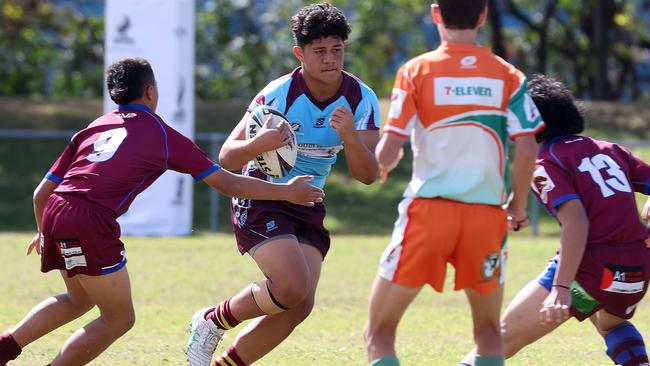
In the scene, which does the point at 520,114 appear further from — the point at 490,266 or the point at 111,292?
the point at 111,292

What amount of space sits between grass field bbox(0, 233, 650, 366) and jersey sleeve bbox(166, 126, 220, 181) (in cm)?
151

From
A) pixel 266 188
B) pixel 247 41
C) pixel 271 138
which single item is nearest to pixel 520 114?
pixel 271 138

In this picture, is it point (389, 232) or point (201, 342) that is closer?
point (201, 342)

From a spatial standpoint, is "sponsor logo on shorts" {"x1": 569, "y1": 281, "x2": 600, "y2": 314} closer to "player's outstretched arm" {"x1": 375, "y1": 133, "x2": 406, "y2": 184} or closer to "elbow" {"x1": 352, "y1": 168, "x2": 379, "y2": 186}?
"elbow" {"x1": 352, "y1": 168, "x2": 379, "y2": 186}

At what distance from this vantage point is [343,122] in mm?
5434

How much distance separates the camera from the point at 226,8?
2267 cm

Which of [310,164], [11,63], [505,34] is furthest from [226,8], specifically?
[310,164]

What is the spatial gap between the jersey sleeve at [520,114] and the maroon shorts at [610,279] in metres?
1.10

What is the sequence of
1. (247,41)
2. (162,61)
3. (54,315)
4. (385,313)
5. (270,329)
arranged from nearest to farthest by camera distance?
(385,313)
(54,315)
(270,329)
(162,61)
(247,41)

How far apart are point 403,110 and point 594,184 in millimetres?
1326

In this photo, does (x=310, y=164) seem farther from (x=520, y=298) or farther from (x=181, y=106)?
(x=181, y=106)

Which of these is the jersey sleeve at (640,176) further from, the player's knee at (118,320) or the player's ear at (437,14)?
the player's knee at (118,320)

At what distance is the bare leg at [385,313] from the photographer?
4.64 m

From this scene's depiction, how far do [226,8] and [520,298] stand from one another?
58.4 feet
